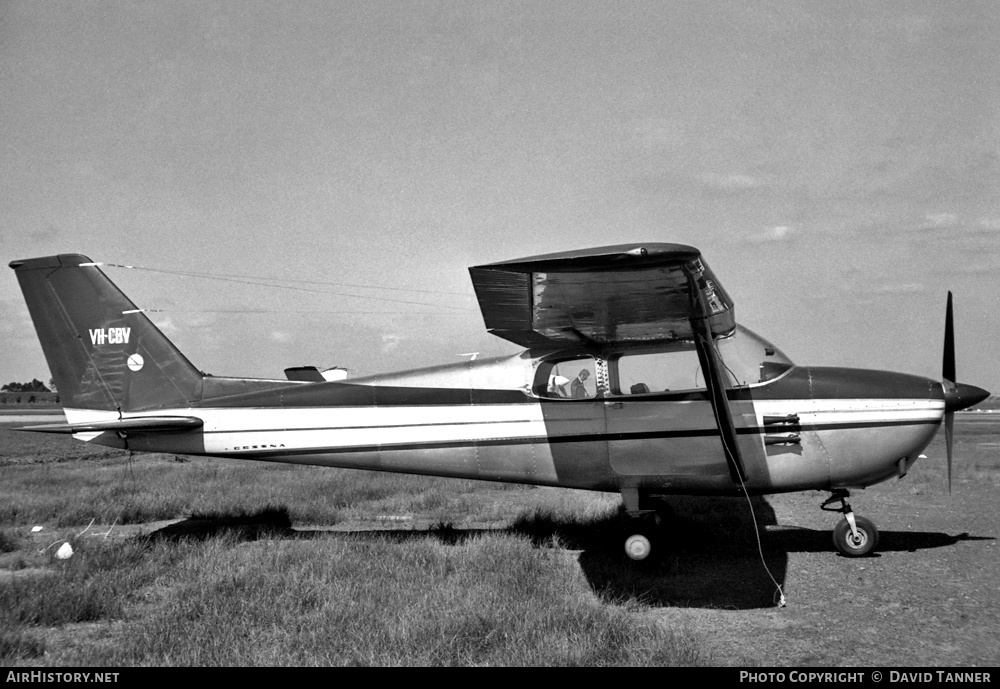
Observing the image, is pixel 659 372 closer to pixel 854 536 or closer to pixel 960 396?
pixel 854 536

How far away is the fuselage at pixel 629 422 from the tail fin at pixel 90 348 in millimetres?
1914

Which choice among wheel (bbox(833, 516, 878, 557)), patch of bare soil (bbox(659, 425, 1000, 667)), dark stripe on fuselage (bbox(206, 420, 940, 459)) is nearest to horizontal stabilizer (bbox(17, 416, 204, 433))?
dark stripe on fuselage (bbox(206, 420, 940, 459))

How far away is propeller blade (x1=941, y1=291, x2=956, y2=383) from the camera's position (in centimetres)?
807

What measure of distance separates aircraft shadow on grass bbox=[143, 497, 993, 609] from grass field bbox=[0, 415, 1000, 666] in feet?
0.12

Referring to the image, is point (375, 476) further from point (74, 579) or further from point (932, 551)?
point (932, 551)

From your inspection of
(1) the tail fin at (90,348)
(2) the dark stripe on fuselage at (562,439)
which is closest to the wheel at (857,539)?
(2) the dark stripe on fuselage at (562,439)

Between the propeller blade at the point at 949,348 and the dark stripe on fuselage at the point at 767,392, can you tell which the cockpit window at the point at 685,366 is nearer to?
the dark stripe on fuselage at the point at 767,392

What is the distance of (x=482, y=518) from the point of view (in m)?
10.9

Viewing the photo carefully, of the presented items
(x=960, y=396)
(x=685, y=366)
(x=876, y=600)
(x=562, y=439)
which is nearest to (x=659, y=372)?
(x=685, y=366)

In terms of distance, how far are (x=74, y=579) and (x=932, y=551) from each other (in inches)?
335

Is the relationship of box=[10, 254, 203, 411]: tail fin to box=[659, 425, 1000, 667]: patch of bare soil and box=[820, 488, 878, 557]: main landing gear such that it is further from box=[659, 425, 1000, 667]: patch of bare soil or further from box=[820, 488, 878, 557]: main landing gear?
box=[820, 488, 878, 557]: main landing gear

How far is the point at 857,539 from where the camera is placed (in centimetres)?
773

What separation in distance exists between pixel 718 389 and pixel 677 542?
236 centimetres

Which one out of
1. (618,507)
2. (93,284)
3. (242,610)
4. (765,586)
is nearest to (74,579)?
(242,610)
